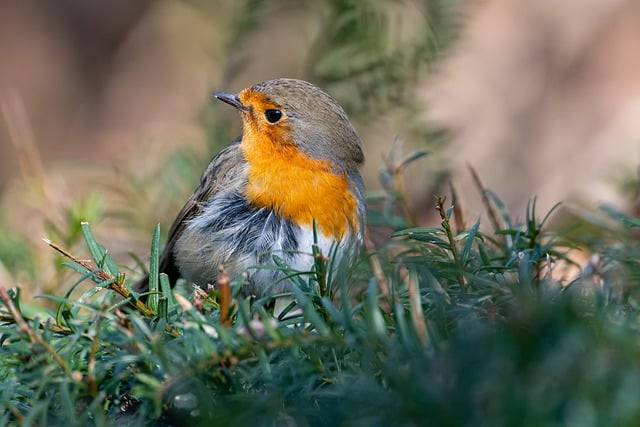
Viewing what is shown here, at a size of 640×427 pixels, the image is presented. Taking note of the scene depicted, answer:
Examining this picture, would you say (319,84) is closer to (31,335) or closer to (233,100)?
(233,100)

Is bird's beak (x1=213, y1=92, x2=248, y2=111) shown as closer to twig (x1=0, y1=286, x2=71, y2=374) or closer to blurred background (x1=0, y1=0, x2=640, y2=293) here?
blurred background (x1=0, y1=0, x2=640, y2=293)

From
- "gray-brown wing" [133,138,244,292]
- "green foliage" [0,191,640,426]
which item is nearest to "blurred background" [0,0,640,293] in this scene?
"gray-brown wing" [133,138,244,292]

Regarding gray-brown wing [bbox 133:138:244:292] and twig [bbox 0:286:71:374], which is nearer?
twig [bbox 0:286:71:374]

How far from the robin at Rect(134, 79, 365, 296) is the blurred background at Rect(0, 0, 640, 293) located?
0.26m

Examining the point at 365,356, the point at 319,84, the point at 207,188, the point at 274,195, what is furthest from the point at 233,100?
the point at 365,356

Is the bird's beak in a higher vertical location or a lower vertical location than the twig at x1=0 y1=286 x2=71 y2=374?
higher

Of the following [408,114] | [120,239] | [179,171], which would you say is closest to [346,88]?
[408,114]

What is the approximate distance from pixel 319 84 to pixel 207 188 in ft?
4.46

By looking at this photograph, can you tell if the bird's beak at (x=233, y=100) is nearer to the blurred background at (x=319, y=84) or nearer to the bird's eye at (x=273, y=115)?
the bird's eye at (x=273, y=115)

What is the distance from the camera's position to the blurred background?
3.73 metres

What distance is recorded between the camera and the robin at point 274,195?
288 cm

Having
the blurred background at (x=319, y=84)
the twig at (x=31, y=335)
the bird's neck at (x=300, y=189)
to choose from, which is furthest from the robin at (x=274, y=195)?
the twig at (x=31, y=335)

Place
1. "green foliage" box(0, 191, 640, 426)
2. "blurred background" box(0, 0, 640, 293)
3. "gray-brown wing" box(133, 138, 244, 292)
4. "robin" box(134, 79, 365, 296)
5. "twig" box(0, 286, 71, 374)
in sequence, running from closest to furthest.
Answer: "green foliage" box(0, 191, 640, 426) → "twig" box(0, 286, 71, 374) → "robin" box(134, 79, 365, 296) → "gray-brown wing" box(133, 138, 244, 292) → "blurred background" box(0, 0, 640, 293)

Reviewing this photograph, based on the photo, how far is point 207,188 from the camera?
322 cm
